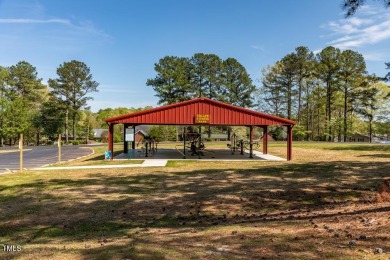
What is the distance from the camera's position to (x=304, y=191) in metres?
9.53

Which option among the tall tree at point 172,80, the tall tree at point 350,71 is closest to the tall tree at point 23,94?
the tall tree at point 172,80

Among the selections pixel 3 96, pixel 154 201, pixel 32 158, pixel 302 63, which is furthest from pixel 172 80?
pixel 154 201

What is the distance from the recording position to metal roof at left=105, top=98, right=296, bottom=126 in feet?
68.9

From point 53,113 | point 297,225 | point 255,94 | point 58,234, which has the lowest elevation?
point 58,234

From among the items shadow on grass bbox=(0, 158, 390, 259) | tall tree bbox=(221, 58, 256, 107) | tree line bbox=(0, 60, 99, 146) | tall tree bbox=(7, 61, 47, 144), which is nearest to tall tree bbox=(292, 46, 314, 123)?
tall tree bbox=(221, 58, 256, 107)

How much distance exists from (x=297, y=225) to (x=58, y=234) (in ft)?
14.8

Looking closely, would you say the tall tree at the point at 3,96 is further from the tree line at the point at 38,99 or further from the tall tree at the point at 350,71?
the tall tree at the point at 350,71

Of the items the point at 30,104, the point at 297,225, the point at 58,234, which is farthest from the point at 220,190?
the point at 30,104

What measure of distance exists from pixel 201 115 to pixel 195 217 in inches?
578

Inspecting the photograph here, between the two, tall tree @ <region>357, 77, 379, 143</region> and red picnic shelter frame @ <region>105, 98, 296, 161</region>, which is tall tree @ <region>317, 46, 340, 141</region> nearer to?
tall tree @ <region>357, 77, 379, 143</region>

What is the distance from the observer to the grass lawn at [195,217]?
4.17m

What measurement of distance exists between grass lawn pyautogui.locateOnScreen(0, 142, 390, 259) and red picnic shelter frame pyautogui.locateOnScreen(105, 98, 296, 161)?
26.9 feet

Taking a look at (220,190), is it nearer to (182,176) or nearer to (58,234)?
(182,176)

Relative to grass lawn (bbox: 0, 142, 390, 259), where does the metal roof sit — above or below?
above
